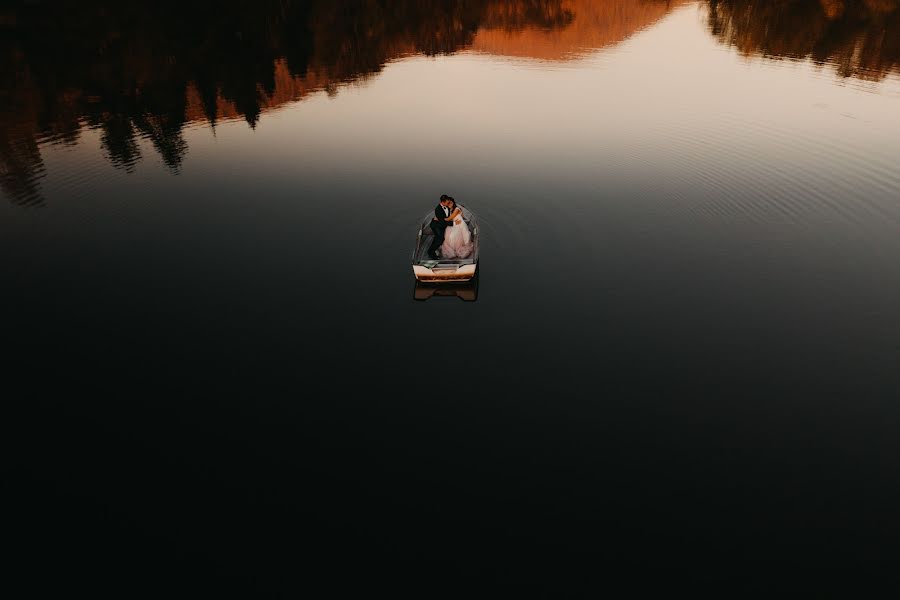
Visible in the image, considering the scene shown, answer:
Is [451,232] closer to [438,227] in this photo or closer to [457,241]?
[457,241]

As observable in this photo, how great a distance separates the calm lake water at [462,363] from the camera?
1121 cm

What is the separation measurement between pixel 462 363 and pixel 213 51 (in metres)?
85.7

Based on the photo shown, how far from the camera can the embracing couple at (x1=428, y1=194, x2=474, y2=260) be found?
62.6 ft

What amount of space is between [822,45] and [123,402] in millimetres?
92597

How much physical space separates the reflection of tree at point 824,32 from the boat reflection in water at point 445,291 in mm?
61440

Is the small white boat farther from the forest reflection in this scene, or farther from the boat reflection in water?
the forest reflection

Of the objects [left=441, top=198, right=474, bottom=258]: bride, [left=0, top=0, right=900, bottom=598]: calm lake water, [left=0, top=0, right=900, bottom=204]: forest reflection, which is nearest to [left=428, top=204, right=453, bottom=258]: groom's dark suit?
[left=441, top=198, right=474, bottom=258]: bride

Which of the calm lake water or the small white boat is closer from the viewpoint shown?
the calm lake water

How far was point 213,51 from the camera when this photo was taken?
7844 centimetres

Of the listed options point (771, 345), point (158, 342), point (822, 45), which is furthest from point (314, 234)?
point (822, 45)

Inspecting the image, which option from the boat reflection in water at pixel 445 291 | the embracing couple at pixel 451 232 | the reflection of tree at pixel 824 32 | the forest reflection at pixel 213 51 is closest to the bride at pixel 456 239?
the embracing couple at pixel 451 232

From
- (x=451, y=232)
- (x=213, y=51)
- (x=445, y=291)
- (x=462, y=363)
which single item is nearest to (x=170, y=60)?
(x=213, y=51)

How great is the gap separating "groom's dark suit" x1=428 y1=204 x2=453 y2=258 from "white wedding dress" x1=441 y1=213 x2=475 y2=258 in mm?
332

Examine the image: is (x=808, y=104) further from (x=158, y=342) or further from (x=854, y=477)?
(x=158, y=342)
